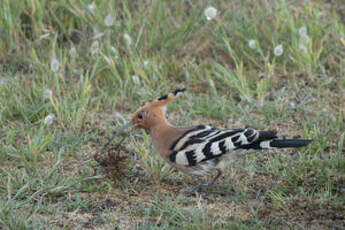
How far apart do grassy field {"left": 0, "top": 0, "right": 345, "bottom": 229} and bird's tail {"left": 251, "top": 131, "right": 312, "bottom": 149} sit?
0.91 feet

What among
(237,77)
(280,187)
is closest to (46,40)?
(237,77)

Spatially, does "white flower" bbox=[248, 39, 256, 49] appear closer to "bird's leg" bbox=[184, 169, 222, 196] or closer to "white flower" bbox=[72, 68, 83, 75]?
"white flower" bbox=[72, 68, 83, 75]

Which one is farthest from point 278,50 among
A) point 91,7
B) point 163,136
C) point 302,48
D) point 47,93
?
point 47,93

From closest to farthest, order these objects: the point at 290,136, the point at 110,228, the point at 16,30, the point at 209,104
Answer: the point at 110,228
the point at 290,136
the point at 209,104
the point at 16,30

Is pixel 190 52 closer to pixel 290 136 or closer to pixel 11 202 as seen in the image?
pixel 290 136

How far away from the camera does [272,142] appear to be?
12.1 ft

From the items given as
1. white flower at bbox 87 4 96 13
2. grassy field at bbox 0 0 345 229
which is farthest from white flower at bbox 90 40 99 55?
white flower at bbox 87 4 96 13

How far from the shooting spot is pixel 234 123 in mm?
4781

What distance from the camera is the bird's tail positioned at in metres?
3.67

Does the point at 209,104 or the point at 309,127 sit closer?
the point at 309,127

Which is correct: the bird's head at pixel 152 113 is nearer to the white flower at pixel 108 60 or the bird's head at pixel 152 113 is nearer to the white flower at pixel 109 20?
the white flower at pixel 108 60

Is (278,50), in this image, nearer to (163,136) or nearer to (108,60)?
(108,60)

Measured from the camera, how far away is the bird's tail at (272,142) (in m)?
3.67

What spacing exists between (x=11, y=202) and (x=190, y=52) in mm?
2402
